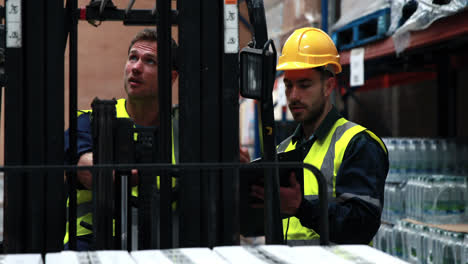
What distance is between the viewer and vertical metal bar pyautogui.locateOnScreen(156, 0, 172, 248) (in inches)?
86.8

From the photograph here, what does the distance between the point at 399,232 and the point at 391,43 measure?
153cm

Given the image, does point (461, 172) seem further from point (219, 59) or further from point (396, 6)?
point (219, 59)

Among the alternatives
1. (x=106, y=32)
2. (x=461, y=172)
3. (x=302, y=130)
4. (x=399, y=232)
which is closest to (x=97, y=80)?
(x=106, y=32)

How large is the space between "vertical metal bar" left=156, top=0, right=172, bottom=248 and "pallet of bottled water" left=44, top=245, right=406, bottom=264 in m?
0.43

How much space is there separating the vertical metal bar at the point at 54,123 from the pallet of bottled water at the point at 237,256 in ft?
1.35

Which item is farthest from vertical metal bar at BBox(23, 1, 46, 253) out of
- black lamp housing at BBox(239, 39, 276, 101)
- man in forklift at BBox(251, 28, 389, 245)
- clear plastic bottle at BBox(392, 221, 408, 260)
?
clear plastic bottle at BBox(392, 221, 408, 260)

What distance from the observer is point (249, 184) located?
2.45 metres

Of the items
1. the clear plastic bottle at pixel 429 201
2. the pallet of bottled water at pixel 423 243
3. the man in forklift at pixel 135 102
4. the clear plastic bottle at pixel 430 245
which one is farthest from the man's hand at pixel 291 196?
the clear plastic bottle at pixel 429 201

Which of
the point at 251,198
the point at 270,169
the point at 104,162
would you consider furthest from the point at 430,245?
the point at 104,162

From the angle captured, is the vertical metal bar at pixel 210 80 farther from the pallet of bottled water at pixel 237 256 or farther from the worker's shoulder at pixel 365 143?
the worker's shoulder at pixel 365 143

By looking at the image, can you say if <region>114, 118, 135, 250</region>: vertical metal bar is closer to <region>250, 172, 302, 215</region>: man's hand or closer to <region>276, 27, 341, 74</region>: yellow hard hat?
<region>250, 172, 302, 215</region>: man's hand

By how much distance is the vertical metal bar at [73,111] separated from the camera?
2.41m

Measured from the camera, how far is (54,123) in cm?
219

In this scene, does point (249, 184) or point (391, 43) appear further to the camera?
point (391, 43)
